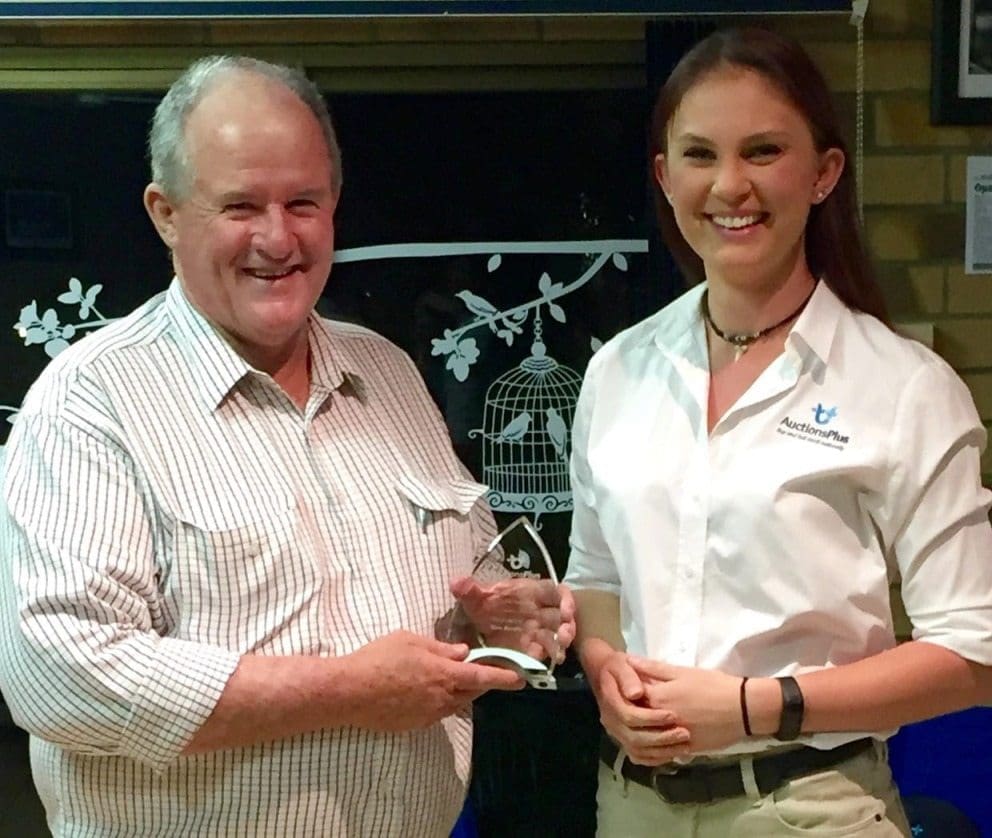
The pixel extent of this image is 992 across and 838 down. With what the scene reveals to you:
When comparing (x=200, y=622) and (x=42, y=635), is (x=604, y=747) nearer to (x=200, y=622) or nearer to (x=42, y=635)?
(x=200, y=622)

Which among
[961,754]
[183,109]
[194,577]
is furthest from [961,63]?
[194,577]

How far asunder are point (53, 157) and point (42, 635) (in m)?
1.45

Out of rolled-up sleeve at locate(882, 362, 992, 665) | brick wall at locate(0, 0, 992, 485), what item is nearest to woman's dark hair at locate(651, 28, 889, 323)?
rolled-up sleeve at locate(882, 362, 992, 665)

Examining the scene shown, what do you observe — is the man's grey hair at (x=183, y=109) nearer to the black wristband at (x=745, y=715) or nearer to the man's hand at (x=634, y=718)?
the man's hand at (x=634, y=718)

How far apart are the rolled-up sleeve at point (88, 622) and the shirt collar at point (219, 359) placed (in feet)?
0.56

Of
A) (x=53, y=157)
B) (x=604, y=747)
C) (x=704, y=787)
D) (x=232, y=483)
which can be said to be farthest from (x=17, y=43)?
(x=704, y=787)

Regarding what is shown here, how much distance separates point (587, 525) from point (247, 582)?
514 millimetres

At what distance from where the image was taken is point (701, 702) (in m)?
1.40

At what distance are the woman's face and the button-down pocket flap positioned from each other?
489 mm

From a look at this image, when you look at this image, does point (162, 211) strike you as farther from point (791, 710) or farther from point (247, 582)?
point (791, 710)

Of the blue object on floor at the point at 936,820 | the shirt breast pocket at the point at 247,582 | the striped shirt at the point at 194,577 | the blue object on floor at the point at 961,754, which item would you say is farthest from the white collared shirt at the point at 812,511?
the blue object on floor at the point at 961,754

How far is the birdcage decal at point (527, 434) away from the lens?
2.51m

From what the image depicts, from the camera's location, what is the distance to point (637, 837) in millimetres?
1549

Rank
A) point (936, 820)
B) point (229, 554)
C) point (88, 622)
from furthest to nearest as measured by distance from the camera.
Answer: point (936, 820) < point (229, 554) < point (88, 622)
